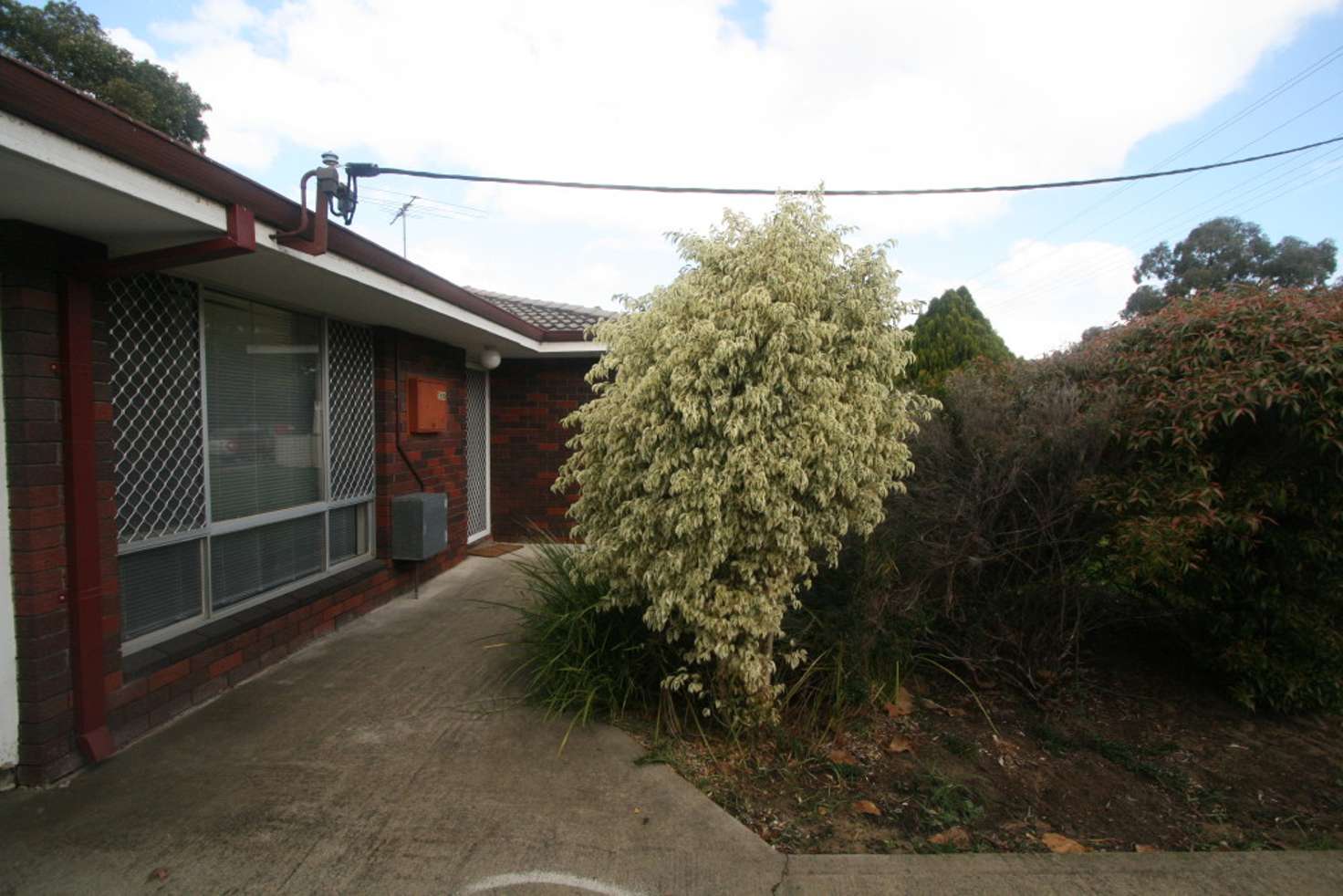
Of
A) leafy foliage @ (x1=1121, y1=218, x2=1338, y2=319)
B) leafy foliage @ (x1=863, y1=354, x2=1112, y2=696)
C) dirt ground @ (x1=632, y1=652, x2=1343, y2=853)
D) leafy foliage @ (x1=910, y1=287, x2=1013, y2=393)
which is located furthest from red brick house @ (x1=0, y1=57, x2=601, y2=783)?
leafy foliage @ (x1=1121, y1=218, x2=1338, y2=319)

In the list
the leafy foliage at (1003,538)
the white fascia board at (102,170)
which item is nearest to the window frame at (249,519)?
the white fascia board at (102,170)

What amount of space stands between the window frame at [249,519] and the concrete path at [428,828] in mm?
523

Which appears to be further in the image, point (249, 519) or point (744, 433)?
point (249, 519)

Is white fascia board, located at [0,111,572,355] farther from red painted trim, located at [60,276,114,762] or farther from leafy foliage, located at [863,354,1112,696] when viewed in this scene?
leafy foliage, located at [863,354,1112,696]

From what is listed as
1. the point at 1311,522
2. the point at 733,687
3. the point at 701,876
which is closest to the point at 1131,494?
the point at 1311,522

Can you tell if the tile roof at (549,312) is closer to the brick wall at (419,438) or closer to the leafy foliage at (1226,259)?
the brick wall at (419,438)

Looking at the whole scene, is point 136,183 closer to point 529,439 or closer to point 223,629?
point 223,629

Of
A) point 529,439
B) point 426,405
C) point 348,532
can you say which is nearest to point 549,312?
point 529,439

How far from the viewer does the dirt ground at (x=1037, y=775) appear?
9.52 feet

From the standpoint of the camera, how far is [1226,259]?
105 ft

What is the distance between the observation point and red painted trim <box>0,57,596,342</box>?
6.91 feet

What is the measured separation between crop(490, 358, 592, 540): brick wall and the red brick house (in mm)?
2212

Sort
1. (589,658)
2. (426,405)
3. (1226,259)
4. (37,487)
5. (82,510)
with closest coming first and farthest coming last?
(37,487), (82,510), (589,658), (426,405), (1226,259)

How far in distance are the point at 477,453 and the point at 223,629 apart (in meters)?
4.47
